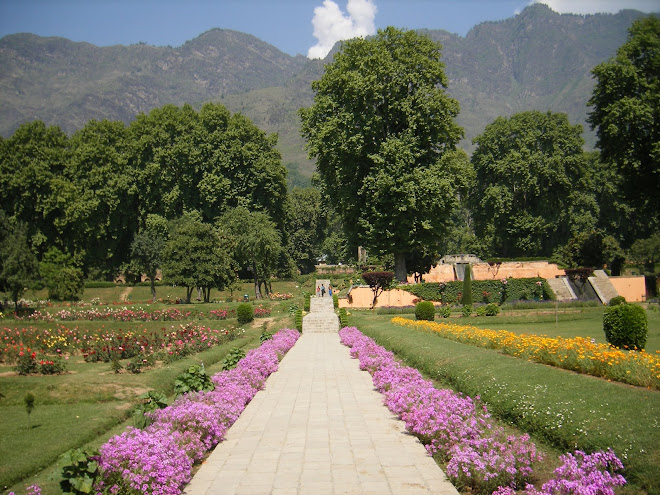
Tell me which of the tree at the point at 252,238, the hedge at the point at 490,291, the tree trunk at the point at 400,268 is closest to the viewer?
the hedge at the point at 490,291

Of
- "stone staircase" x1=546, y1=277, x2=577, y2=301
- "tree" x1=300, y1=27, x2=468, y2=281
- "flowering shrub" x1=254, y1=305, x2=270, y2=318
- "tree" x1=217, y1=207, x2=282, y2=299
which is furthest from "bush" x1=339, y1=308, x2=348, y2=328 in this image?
"stone staircase" x1=546, y1=277, x2=577, y2=301

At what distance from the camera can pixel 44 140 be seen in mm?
46906

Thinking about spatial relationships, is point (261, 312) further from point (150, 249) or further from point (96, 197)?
point (96, 197)

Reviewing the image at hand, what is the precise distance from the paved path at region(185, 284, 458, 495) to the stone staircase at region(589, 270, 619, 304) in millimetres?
26733

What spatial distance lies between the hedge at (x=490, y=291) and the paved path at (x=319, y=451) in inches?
862

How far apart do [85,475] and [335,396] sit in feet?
22.4

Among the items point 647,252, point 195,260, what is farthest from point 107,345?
point 647,252

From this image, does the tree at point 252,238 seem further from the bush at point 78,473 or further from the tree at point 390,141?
the bush at point 78,473

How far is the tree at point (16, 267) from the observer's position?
2981 cm

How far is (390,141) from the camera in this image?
107 ft

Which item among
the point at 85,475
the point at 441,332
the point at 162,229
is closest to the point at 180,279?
the point at 162,229

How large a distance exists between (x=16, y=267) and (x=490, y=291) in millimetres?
26902

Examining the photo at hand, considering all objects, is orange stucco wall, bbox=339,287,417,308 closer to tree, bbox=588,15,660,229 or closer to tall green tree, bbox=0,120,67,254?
tree, bbox=588,15,660,229

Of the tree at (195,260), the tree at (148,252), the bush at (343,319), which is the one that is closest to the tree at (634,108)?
the bush at (343,319)
